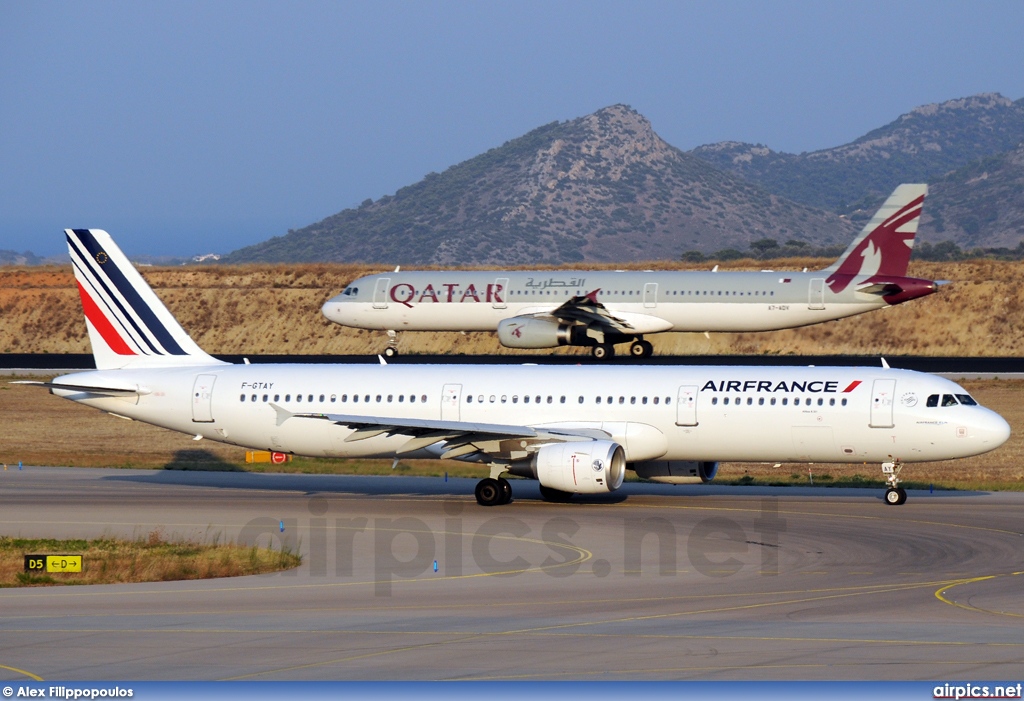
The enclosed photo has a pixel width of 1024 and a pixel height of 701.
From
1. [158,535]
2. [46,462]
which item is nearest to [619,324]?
[46,462]

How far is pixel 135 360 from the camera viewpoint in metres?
41.5

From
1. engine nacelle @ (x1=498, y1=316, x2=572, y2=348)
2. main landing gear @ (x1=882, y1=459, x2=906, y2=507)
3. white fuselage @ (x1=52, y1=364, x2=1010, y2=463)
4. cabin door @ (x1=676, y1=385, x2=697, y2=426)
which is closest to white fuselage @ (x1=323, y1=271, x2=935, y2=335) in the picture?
engine nacelle @ (x1=498, y1=316, x2=572, y2=348)

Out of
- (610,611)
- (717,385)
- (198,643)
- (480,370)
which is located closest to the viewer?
(198,643)

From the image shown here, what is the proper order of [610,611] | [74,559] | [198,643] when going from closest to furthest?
[198,643] < [610,611] < [74,559]

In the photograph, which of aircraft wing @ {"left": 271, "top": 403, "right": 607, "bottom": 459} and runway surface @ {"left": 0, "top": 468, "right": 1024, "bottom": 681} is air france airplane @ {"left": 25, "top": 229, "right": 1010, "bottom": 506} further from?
runway surface @ {"left": 0, "top": 468, "right": 1024, "bottom": 681}

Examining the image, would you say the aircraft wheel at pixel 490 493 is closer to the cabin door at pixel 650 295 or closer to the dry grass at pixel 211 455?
the dry grass at pixel 211 455

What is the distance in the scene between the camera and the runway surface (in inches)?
686

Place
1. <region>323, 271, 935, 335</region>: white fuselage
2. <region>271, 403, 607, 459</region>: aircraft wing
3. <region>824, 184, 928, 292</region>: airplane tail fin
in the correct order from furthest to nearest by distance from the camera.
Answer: <region>323, 271, 935, 335</region>: white fuselage < <region>824, 184, 928, 292</region>: airplane tail fin < <region>271, 403, 607, 459</region>: aircraft wing

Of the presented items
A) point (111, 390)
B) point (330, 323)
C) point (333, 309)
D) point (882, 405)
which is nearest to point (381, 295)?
point (333, 309)

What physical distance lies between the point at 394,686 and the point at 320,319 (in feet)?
324

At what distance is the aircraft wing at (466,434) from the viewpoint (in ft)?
118

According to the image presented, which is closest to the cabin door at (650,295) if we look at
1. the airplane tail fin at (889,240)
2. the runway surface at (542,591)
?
the airplane tail fin at (889,240)

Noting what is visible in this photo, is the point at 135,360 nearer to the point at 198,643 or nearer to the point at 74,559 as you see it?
the point at 74,559

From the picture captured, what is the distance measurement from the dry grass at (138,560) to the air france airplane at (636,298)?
151 feet
